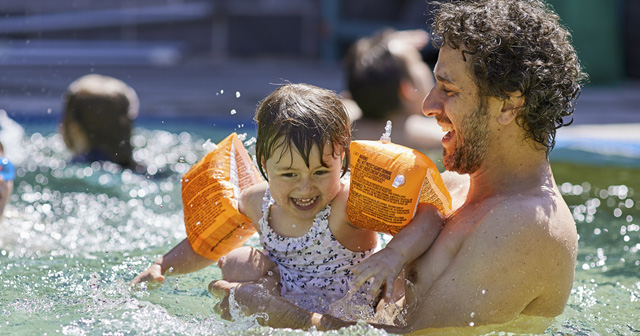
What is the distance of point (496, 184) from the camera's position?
296 centimetres

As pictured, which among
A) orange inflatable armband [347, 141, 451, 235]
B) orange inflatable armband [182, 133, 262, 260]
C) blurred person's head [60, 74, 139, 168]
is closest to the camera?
orange inflatable armband [347, 141, 451, 235]

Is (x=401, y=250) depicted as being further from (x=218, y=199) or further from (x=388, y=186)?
(x=218, y=199)

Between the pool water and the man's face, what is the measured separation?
0.71 m

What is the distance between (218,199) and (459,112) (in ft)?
3.59

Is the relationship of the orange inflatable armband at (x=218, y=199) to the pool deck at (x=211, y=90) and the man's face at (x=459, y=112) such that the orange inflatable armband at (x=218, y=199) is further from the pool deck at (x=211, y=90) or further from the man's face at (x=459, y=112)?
the pool deck at (x=211, y=90)

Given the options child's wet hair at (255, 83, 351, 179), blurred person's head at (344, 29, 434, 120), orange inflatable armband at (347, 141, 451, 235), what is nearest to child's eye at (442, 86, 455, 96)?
orange inflatable armband at (347, 141, 451, 235)

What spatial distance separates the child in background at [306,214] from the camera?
287 cm

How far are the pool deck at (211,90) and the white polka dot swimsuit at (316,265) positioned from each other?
442 cm

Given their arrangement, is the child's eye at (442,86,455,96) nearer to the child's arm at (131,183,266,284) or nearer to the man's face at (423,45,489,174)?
the man's face at (423,45,489,174)

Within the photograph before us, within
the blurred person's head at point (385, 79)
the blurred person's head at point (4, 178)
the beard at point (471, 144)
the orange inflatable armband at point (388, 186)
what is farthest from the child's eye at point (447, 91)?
the blurred person's head at point (385, 79)

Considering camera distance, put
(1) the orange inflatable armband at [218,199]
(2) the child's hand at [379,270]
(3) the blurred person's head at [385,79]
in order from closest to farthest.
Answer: (2) the child's hand at [379,270]
(1) the orange inflatable armband at [218,199]
(3) the blurred person's head at [385,79]

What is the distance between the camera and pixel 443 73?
9.60 ft

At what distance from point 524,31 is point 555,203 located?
0.61 m

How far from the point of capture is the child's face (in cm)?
288
